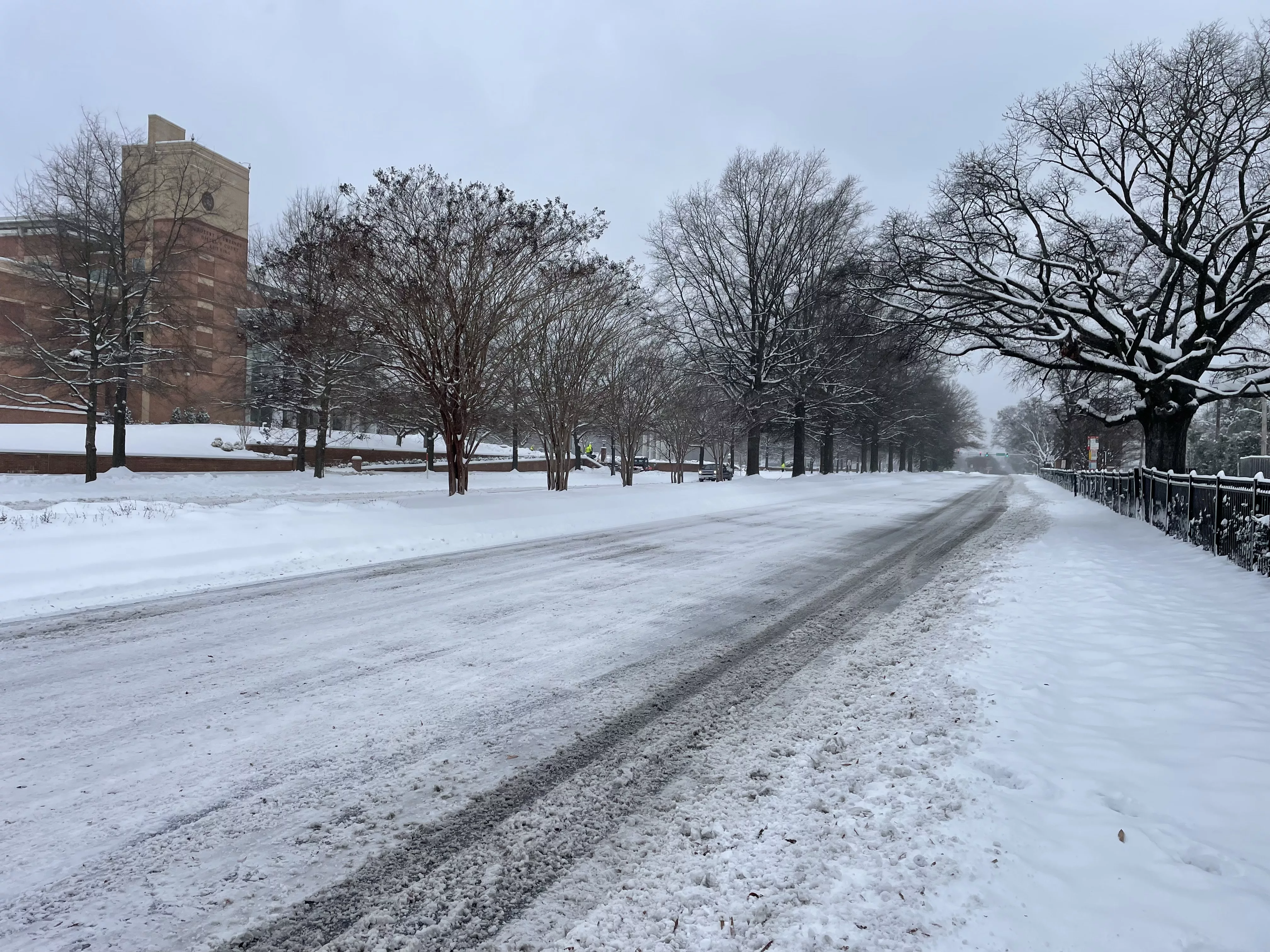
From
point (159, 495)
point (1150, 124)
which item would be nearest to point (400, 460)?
point (159, 495)

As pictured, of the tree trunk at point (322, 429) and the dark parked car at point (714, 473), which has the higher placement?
the tree trunk at point (322, 429)

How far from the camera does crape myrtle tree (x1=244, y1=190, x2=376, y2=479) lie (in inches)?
939

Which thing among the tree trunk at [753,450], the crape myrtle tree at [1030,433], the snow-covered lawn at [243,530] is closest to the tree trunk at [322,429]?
the snow-covered lawn at [243,530]

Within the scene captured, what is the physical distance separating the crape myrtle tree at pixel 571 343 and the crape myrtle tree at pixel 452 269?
110cm

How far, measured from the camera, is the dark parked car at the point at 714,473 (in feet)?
138

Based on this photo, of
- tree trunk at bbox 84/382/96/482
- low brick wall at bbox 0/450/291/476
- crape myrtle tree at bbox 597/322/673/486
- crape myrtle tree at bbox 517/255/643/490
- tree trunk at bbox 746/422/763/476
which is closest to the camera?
crape myrtle tree at bbox 517/255/643/490

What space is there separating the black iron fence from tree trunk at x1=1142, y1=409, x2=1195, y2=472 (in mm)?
540

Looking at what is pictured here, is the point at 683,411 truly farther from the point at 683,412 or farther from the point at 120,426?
the point at 120,426

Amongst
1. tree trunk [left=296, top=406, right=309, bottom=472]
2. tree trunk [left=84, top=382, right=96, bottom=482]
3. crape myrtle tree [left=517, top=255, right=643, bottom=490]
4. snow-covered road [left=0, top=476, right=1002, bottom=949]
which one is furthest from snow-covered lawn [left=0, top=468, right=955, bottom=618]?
tree trunk [left=296, top=406, right=309, bottom=472]

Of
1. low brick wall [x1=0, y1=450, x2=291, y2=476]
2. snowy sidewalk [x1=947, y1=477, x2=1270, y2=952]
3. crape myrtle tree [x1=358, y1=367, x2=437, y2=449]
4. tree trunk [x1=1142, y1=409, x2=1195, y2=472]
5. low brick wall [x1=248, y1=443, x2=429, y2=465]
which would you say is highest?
crape myrtle tree [x1=358, y1=367, x2=437, y2=449]

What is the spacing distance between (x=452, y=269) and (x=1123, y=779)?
14.7 metres

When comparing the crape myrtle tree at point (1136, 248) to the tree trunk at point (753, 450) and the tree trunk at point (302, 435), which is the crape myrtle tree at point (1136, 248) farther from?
the tree trunk at point (302, 435)

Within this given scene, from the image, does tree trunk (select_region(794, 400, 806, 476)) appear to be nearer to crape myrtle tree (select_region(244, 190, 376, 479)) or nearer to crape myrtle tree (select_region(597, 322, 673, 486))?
crape myrtle tree (select_region(597, 322, 673, 486))

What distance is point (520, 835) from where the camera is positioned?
2.80 metres
